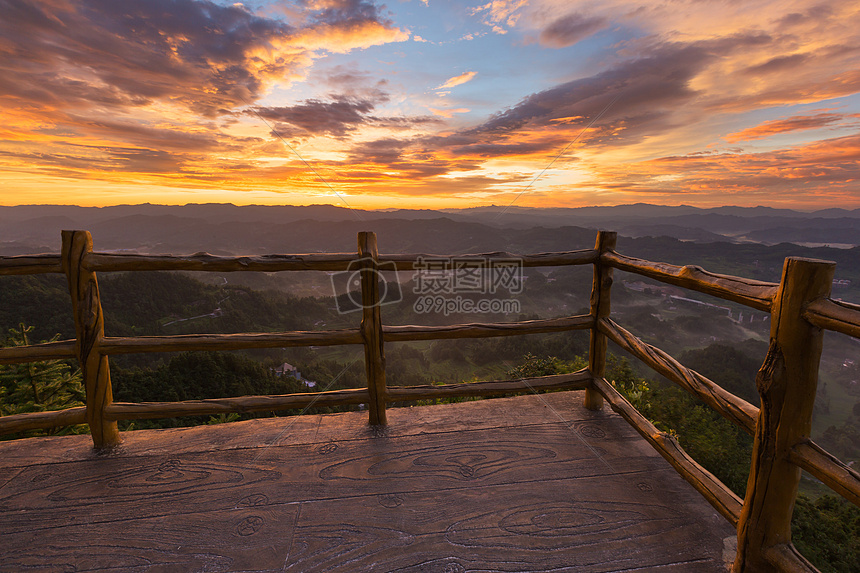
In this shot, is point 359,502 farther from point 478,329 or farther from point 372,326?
point 478,329

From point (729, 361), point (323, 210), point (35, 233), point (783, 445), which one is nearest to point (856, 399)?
point (729, 361)

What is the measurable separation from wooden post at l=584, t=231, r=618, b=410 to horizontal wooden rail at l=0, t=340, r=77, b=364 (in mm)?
3447

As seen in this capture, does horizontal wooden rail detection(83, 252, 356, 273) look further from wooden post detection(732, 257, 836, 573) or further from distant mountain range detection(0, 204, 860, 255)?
distant mountain range detection(0, 204, 860, 255)

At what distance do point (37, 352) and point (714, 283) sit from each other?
148 inches

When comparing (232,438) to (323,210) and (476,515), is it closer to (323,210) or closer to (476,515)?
(476,515)

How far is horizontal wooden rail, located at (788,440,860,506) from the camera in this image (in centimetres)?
119

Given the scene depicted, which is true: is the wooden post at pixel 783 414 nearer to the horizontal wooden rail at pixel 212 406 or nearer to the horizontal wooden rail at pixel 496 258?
the horizontal wooden rail at pixel 496 258

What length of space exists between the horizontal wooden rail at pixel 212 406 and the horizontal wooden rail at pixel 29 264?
3.08ft

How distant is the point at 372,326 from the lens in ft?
8.30

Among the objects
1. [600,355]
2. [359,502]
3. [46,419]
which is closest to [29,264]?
[46,419]

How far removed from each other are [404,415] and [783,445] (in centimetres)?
211

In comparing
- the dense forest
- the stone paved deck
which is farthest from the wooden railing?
the dense forest

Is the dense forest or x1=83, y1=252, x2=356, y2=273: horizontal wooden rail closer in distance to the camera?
x1=83, y1=252, x2=356, y2=273: horizontal wooden rail

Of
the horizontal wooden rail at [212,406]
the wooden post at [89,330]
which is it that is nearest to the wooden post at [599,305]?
the horizontal wooden rail at [212,406]
